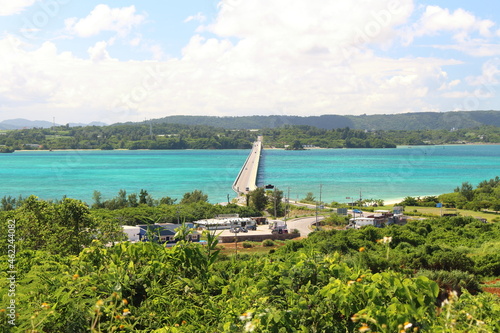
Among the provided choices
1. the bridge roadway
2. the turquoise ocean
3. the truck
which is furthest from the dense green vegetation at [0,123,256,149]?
the truck

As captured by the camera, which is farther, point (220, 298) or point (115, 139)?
point (115, 139)

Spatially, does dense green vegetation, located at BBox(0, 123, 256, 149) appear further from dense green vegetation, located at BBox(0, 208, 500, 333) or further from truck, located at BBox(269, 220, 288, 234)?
dense green vegetation, located at BBox(0, 208, 500, 333)

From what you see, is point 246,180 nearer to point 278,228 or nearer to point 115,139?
point 278,228

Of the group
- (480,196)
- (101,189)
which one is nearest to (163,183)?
(101,189)

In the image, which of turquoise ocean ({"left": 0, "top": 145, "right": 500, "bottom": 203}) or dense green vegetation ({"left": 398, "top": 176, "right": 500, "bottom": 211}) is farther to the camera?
turquoise ocean ({"left": 0, "top": 145, "right": 500, "bottom": 203})

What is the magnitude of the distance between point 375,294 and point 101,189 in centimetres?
7727

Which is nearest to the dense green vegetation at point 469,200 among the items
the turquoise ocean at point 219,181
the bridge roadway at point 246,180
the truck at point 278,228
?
the turquoise ocean at point 219,181

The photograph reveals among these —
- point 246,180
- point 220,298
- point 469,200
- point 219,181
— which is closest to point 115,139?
point 219,181

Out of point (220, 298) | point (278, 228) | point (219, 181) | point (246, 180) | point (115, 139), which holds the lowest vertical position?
point (219, 181)

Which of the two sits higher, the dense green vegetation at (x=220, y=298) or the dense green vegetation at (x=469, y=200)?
the dense green vegetation at (x=220, y=298)

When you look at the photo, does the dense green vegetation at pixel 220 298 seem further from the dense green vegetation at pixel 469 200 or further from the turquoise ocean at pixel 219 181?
the turquoise ocean at pixel 219 181

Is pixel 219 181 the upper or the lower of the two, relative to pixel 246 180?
lower

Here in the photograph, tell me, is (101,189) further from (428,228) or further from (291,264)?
(291,264)

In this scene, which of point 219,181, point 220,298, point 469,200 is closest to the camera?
point 220,298
